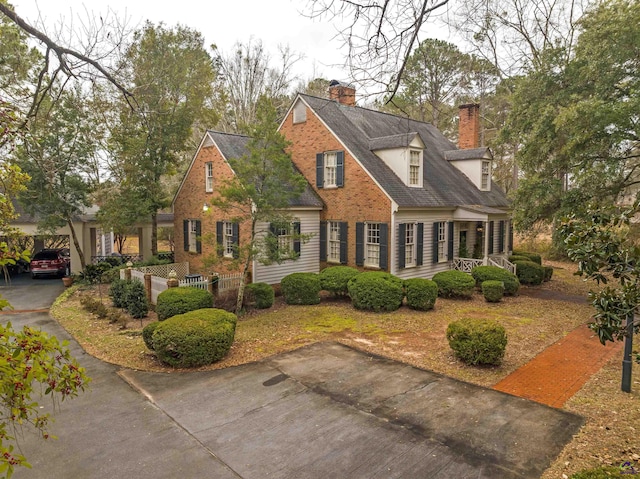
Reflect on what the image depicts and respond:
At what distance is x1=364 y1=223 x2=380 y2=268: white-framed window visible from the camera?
1667 centimetres

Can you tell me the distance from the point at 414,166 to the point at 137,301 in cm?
1211

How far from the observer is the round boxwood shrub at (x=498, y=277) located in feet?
53.3

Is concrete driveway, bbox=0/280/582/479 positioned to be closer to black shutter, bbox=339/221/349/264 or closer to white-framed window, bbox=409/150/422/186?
black shutter, bbox=339/221/349/264

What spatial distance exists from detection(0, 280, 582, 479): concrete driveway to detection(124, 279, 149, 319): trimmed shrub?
17.8ft

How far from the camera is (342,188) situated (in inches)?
687

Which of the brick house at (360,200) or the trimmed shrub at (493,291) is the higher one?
the brick house at (360,200)

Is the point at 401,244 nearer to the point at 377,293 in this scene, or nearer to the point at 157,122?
the point at 377,293

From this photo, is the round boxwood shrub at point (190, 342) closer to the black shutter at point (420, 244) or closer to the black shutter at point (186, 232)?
the black shutter at point (420, 244)

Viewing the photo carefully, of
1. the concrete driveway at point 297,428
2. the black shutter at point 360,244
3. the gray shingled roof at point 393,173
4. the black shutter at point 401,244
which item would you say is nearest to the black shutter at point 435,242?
the gray shingled roof at point 393,173

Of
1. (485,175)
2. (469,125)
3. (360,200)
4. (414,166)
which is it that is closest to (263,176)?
(360,200)

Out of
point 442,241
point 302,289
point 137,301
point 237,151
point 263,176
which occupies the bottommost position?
point 137,301

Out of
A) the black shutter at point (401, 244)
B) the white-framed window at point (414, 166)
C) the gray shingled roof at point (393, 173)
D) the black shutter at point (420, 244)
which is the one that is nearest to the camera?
the black shutter at point (401, 244)

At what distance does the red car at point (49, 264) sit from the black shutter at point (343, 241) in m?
16.4

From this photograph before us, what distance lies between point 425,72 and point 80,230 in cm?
2644
